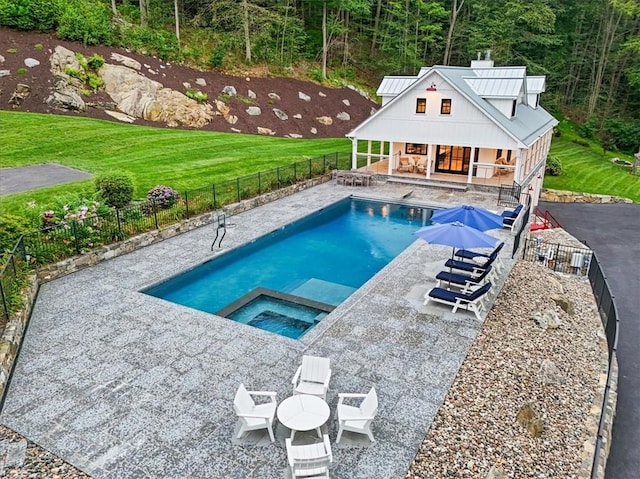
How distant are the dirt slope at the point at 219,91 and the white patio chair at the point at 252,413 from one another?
24203mm

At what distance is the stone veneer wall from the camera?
26406mm

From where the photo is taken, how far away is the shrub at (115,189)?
15.0m

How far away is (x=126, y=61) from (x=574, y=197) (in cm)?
2902

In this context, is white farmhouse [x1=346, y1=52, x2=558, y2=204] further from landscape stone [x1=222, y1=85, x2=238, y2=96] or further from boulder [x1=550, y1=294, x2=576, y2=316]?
landscape stone [x1=222, y1=85, x2=238, y2=96]

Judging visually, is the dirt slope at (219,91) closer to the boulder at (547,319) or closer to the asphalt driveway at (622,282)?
the asphalt driveway at (622,282)

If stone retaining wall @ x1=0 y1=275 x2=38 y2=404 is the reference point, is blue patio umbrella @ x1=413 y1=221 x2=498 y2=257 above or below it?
above

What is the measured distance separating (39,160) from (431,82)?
18954 millimetres

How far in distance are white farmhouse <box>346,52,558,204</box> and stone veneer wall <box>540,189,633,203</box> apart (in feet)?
3.17

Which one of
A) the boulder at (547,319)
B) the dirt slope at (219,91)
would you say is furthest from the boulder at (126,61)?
the boulder at (547,319)

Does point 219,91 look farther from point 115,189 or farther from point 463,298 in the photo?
point 463,298

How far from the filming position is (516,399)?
774 centimetres

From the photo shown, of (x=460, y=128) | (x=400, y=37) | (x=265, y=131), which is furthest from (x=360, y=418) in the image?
(x=400, y=37)

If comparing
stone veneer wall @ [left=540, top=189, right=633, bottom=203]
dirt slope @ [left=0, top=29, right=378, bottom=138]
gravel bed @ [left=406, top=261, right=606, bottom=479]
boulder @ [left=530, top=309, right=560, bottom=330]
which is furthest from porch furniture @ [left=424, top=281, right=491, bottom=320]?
dirt slope @ [left=0, top=29, right=378, bottom=138]

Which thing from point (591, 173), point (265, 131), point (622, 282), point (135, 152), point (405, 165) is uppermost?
point (265, 131)
